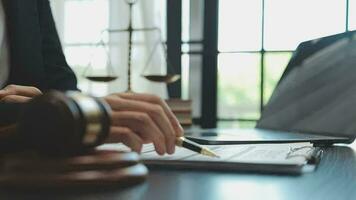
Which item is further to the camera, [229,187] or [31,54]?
[31,54]

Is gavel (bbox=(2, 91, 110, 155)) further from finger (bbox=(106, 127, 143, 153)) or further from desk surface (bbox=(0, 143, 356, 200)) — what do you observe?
finger (bbox=(106, 127, 143, 153))

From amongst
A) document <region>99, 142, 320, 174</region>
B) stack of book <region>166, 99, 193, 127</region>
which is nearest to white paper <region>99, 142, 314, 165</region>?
document <region>99, 142, 320, 174</region>

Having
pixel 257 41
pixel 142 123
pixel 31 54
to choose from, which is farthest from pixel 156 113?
pixel 257 41

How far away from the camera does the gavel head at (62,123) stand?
0.40 metres

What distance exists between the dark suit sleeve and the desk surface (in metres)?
0.76

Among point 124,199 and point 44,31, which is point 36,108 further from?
point 44,31

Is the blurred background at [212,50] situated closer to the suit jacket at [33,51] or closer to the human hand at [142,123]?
the suit jacket at [33,51]

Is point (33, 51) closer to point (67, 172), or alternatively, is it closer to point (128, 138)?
point (128, 138)

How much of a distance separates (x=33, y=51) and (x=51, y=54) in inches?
5.1

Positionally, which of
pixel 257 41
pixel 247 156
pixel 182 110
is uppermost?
pixel 257 41

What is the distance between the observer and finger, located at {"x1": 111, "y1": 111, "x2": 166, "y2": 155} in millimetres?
587

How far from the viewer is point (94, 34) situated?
246 centimetres

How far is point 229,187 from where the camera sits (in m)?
0.45

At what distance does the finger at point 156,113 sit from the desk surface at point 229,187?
0.18 ft
